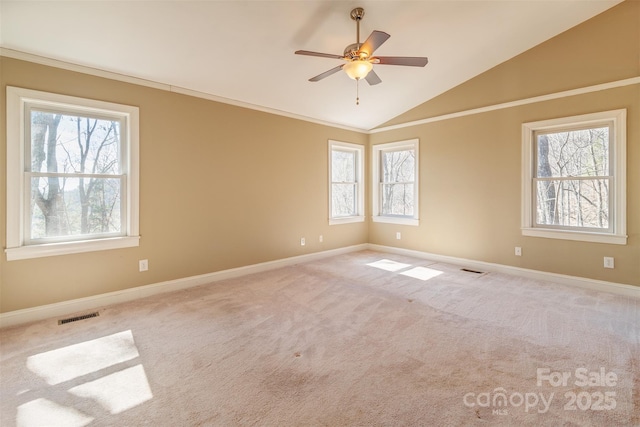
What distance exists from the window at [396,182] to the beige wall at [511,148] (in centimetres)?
16

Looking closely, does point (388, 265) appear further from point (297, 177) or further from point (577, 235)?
point (577, 235)

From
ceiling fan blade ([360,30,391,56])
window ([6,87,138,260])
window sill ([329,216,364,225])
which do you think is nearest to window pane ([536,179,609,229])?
window sill ([329,216,364,225])

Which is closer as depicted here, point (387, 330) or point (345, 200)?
point (387, 330)

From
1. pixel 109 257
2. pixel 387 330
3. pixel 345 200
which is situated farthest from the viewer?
pixel 345 200

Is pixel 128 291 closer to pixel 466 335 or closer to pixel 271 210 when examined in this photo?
pixel 271 210

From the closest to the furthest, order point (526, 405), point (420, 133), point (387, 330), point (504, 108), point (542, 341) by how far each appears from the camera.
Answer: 1. point (526, 405)
2. point (542, 341)
3. point (387, 330)
4. point (504, 108)
5. point (420, 133)

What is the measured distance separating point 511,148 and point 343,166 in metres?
2.87

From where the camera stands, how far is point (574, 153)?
12.4 ft

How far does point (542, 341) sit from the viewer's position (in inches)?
94.1

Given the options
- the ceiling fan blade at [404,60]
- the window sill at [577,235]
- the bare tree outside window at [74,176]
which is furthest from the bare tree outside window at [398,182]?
the bare tree outside window at [74,176]

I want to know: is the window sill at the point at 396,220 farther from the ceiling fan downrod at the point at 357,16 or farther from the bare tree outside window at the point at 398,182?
the ceiling fan downrod at the point at 357,16

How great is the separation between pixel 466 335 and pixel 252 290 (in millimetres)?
2435

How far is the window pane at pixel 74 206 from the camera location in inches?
114

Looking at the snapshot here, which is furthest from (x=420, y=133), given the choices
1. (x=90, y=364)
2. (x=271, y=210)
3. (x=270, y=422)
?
(x=90, y=364)
